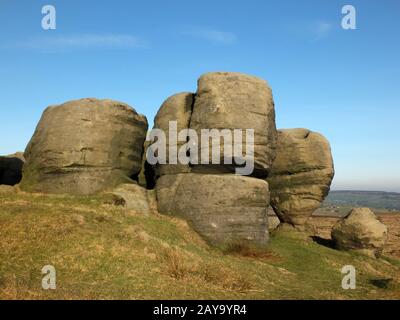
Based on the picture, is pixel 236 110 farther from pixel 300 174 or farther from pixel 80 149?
pixel 300 174

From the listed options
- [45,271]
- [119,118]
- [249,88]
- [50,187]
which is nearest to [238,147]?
[249,88]

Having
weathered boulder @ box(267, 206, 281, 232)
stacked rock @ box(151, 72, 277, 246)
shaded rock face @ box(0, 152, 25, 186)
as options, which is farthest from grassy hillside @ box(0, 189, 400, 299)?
shaded rock face @ box(0, 152, 25, 186)

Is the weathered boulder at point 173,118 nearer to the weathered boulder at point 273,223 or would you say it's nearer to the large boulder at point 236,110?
the large boulder at point 236,110

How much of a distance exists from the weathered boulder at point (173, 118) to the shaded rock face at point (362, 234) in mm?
12428

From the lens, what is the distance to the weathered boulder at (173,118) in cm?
2492

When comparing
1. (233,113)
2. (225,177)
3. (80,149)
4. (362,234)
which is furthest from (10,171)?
(362,234)

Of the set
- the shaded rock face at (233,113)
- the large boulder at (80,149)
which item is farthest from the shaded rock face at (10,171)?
the shaded rock face at (233,113)

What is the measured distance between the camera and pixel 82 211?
19.6 m

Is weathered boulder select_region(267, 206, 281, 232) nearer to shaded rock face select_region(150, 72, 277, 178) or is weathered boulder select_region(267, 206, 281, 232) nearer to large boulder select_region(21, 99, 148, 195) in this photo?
shaded rock face select_region(150, 72, 277, 178)

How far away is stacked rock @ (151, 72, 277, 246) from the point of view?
72.8 ft

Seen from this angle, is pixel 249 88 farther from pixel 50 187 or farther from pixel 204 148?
pixel 50 187

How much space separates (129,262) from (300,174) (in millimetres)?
19073

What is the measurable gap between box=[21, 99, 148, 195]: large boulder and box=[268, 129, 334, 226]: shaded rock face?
11706mm

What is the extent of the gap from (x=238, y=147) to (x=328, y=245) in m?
11.7
